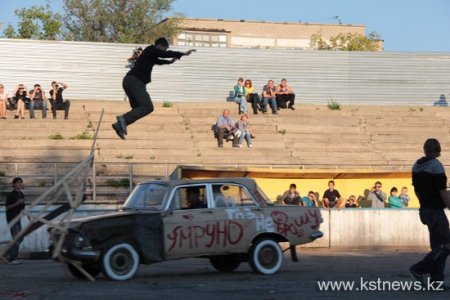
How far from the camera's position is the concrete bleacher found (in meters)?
29.5

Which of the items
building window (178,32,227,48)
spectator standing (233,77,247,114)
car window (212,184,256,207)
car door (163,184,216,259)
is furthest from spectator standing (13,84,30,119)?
building window (178,32,227,48)

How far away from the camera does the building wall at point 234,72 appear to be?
37906 mm

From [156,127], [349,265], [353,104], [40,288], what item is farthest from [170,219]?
[353,104]

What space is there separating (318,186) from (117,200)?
21.0 ft

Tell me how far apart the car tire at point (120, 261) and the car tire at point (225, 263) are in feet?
7.26

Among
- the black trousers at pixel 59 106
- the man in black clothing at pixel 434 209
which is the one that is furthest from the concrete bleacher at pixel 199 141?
the man in black clothing at pixel 434 209

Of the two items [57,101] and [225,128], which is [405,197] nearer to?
[225,128]

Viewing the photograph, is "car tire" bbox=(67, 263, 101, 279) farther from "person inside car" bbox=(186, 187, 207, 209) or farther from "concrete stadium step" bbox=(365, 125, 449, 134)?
"concrete stadium step" bbox=(365, 125, 449, 134)

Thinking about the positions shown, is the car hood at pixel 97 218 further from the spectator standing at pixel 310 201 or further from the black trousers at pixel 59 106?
the black trousers at pixel 59 106

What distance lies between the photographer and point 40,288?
13930 mm

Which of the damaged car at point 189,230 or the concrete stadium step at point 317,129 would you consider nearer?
the damaged car at point 189,230

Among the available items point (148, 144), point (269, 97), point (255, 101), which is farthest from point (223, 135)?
point (269, 97)

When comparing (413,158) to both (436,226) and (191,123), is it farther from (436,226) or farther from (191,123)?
(436,226)

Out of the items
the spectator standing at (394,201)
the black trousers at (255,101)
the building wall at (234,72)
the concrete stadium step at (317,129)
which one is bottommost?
the spectator standing at (394,201)
